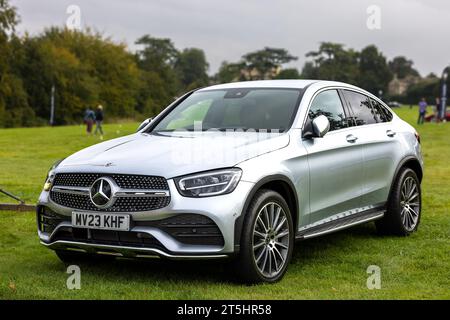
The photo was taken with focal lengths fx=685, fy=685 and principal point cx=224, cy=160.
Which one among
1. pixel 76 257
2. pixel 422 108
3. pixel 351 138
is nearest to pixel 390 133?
pixel 351 138

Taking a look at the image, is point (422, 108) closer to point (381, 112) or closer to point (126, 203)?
point (381, 112)

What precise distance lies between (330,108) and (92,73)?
8962 cm

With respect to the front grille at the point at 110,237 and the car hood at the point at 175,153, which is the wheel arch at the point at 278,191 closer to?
the car hood at the point at 175,153

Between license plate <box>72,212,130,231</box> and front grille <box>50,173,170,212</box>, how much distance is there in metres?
0.05

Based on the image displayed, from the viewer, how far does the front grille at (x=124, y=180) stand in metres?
5.52

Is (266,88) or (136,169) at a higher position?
(266,88)

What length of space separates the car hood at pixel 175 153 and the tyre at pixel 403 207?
7.49 ft

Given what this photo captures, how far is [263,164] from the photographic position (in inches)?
229

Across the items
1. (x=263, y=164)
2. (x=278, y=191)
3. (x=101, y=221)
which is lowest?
(x=101, y=221)

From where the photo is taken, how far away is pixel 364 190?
7383mm
